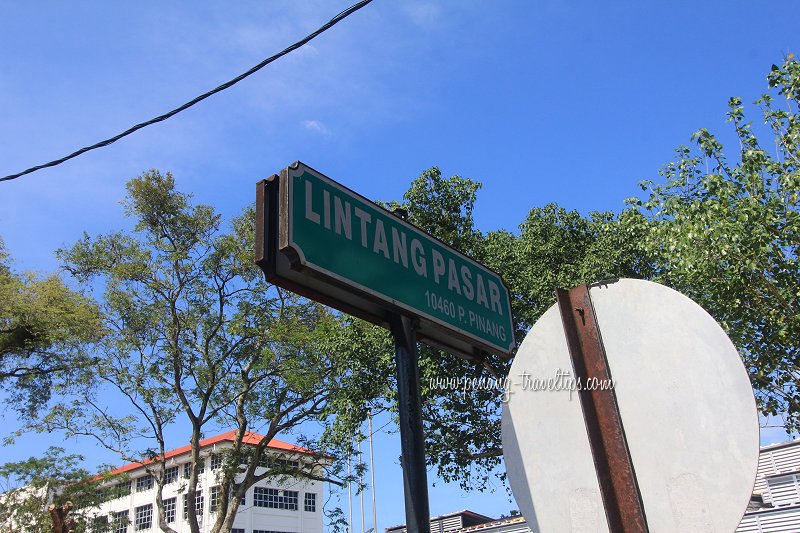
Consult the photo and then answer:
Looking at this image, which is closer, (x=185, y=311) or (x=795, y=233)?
(x=795, y=233)

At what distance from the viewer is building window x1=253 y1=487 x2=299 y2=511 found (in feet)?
141

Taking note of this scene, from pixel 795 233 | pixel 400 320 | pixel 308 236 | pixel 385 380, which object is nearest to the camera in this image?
pixel 308 236

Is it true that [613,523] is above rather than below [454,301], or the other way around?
below

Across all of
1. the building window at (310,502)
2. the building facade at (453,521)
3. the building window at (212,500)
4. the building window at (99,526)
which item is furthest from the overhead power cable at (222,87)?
the building window at (310,502)

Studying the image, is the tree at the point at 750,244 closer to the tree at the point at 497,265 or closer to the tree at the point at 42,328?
the tree at the point at 497,265

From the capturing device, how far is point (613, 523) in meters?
1.87

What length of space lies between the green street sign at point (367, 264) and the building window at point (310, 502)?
44.8 metres

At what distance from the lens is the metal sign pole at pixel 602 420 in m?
1.88

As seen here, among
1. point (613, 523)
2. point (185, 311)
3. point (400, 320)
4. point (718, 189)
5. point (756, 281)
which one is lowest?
point (613, 523)

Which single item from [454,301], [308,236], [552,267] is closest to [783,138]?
[552,267]

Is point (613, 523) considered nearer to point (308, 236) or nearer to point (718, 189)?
point (308, 236)

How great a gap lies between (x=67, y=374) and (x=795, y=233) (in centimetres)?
1807

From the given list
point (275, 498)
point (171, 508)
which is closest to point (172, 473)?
point (171, 508)

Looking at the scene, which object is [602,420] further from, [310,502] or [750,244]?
[310,502]
